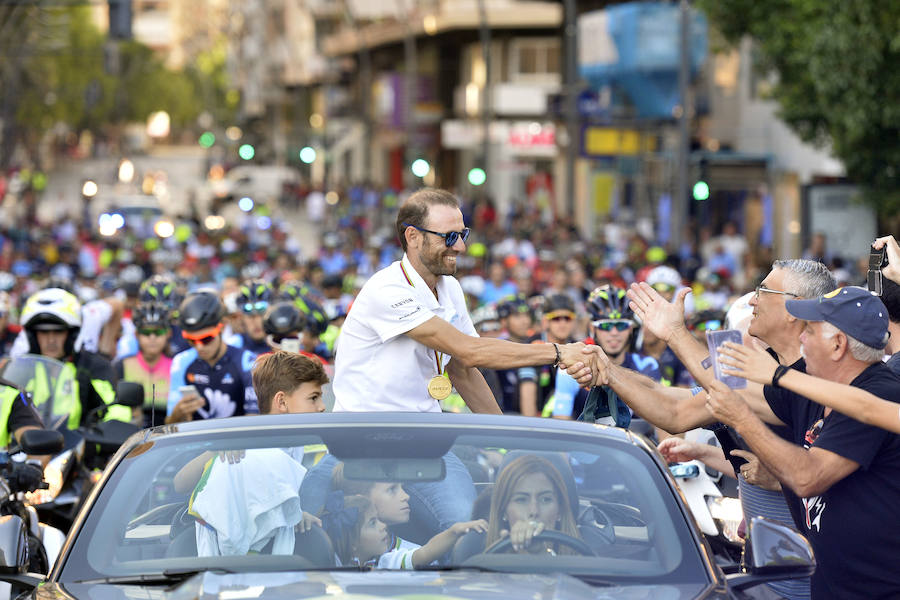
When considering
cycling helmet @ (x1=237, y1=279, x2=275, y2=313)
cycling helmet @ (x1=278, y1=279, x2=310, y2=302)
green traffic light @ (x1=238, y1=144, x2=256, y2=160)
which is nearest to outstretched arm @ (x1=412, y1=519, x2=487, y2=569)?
cycling helmet @ (x1=278, y1=279, x2=310, y2=302)

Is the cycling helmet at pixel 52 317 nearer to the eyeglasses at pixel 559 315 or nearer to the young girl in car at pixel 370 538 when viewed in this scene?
the eyeglasses at pixel 559 315

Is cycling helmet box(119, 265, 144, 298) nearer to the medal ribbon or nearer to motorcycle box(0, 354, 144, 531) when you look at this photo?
motorcycle box(0, 354, 144, 531)

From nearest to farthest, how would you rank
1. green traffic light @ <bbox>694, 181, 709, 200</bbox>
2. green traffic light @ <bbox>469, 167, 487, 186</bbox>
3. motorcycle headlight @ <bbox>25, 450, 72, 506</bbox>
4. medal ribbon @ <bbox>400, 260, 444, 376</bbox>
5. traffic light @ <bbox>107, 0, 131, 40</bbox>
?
medal ribbon @ <bbox>400, 260, 444, 376</bbox>, motorcycle headlight @ <bbox>25, 450, 72, 506</bbox>, green traffic light @ <bbox>694, 181, 709, 200</bbox>, traffic light @ <bbox>107, 0, 131, 40</bbox>, green traffic light @ <bbox>469, 167, 487, 186</bbox>

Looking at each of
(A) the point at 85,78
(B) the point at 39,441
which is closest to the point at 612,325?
(B) the point at 39,441

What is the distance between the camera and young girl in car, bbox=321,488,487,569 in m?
4.67

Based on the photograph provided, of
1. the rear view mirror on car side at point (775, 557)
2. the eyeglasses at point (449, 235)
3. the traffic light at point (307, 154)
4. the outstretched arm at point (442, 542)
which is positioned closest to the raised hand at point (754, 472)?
the eyeglasses at point (449, 235)

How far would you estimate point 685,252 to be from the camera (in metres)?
27.5

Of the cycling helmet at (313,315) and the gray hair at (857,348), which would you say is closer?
the gray hair at (857,348)

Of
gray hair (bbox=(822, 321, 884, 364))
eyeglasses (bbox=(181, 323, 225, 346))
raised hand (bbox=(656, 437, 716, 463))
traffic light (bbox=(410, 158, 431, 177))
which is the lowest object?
raised hand (bbox=(656, 437, 716, 463))

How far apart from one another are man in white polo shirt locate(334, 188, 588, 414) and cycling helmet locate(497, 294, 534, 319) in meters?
7.34

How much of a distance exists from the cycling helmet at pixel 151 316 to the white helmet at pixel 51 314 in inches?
60.1

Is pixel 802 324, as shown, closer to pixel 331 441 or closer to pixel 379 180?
pixel 331 441

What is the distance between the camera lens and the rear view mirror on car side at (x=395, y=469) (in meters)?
4.86

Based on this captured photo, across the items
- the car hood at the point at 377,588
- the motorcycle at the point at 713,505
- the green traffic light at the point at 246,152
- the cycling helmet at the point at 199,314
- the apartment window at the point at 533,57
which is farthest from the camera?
the apartment window at the point at 533,57
